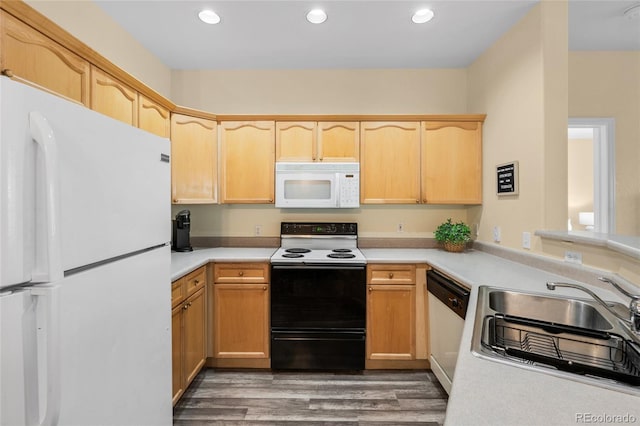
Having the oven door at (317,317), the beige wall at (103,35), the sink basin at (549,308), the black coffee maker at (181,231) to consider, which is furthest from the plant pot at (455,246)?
the beige wall at (103,35)

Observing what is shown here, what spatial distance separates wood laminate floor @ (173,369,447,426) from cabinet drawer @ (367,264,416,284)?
75cm

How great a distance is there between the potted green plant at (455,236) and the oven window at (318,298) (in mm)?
948

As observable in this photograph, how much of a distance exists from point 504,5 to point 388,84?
115 cm

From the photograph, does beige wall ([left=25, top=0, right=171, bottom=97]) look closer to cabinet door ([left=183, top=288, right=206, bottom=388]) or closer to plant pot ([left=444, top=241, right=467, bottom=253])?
cabinet door ([left=183, top=288, right=206, bottom=388])

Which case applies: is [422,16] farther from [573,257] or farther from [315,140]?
[573,257]

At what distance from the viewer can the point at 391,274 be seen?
241 cm

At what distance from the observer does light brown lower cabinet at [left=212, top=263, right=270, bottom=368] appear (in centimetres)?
239

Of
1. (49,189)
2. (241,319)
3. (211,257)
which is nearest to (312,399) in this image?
(241,319)

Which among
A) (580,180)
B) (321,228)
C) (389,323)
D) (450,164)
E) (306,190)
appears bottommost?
(389,323)

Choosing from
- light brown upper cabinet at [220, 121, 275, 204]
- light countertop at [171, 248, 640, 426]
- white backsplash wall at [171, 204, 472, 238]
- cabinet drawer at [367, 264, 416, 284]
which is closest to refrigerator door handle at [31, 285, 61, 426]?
light countertop at [171, 248, 640, 426]

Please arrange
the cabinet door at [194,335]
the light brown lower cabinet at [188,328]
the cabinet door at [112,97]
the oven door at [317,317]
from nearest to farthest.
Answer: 1. the cabinet door at [112,97]
2. the light brown lower cabinet at [188,328]
3. the cabinet door at [194,335]
4. the oven door at [317,317]

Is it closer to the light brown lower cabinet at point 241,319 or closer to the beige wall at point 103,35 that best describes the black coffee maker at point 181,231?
the light brown lower cabinet at point 241,319

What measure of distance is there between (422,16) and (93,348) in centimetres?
265

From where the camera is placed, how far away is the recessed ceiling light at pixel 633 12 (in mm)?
2059
